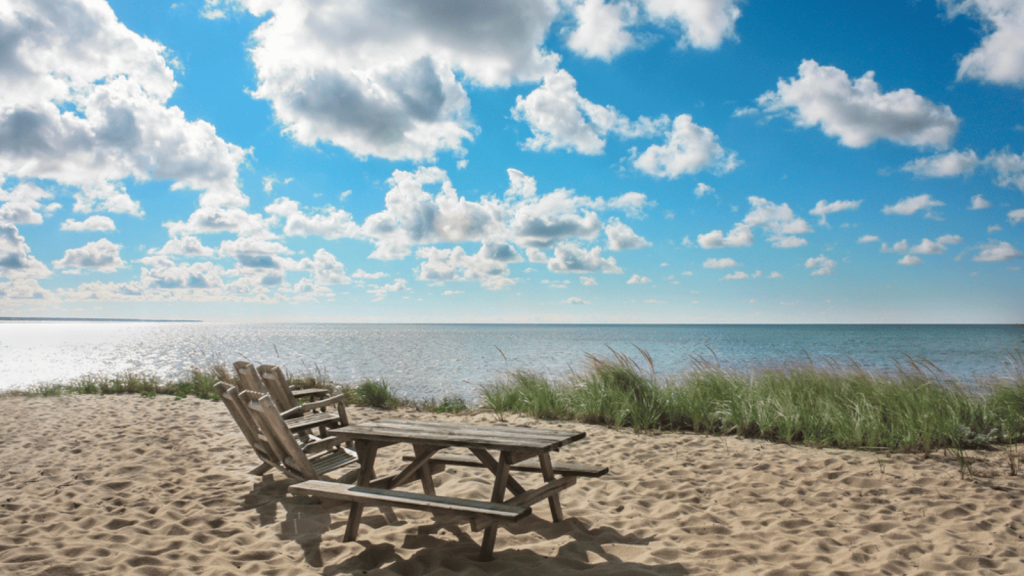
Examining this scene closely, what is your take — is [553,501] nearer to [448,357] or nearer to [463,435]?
[463,435]

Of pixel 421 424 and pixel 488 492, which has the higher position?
pixel 421 424

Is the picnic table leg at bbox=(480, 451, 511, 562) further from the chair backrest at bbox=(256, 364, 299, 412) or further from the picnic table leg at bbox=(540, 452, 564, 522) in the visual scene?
the chair backrest at bbox=(256, 364, 299, 412)

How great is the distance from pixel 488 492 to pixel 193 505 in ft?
8.26

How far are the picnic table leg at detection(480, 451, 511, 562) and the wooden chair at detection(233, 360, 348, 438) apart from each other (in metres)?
2.37

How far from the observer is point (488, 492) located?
4629 millimetres

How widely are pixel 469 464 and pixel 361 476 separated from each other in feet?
2.96

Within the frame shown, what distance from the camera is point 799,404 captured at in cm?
685

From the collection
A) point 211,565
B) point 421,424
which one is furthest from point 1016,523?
point 211,565

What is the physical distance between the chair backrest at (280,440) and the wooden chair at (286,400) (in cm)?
41

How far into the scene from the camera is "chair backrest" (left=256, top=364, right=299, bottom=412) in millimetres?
5930

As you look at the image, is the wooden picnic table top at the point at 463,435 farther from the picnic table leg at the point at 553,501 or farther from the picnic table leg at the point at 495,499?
the picnic table leg at the point at 553,501

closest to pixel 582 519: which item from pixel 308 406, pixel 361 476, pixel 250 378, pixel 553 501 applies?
pixel 553 501

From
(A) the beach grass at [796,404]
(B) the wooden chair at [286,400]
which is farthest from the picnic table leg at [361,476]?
(A) the beach grass at [796,404]

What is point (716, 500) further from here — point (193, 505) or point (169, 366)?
point (169, 366)
